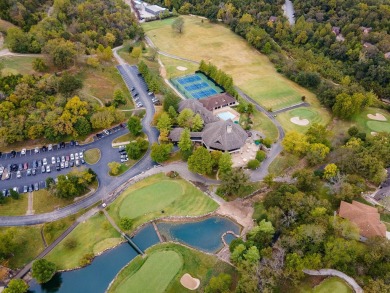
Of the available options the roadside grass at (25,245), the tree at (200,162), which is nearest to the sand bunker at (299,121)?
the tree at (200,162)

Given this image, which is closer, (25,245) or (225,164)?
(25,245)

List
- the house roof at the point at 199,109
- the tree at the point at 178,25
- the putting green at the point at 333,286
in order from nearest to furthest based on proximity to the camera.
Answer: the putting green at the point at 333,286 < the house roof at the point at 199,109 < the tree at the point at 178,25

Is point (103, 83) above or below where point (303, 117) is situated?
above

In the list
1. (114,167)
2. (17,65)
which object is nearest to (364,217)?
(114,167)

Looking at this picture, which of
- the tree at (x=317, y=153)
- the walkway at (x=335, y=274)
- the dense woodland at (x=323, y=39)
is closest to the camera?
the walkway at (x=335, y=274)

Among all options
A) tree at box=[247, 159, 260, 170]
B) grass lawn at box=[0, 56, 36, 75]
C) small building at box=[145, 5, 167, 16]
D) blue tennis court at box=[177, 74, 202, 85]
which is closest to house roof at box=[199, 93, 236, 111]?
blue tennis court at box=[177, 74, 202, 85]

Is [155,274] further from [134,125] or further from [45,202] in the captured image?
[134,125]

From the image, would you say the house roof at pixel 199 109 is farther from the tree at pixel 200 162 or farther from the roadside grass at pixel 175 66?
the roadside grass at pixel 175 66
